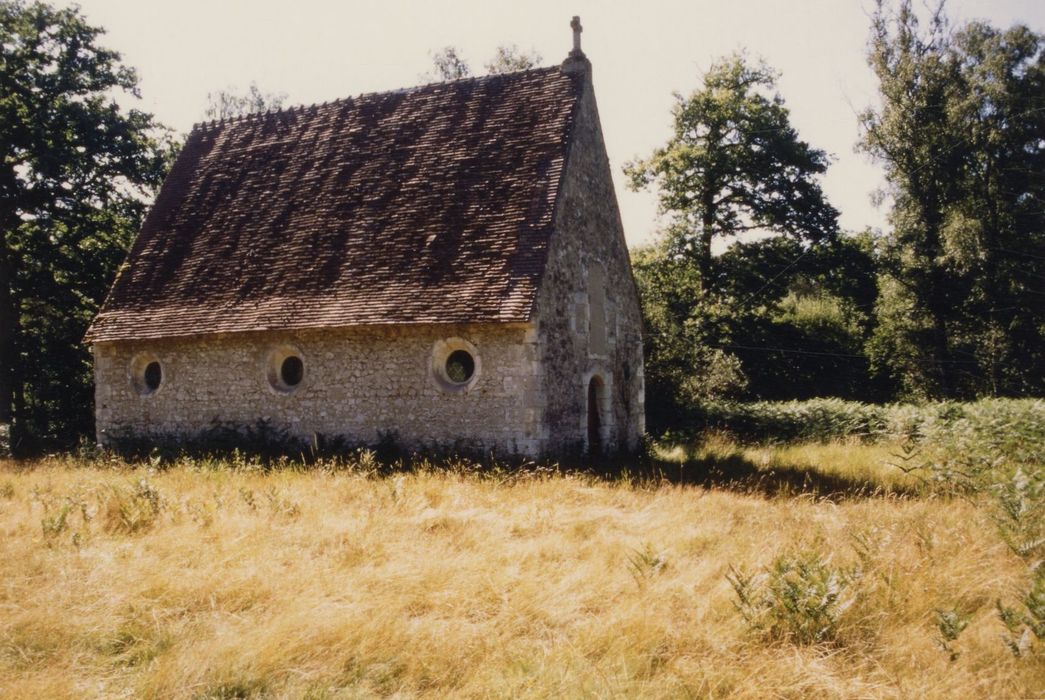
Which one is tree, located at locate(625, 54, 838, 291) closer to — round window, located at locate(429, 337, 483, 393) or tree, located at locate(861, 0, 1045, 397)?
tree, located at locate(861, 0, 1045, 397)

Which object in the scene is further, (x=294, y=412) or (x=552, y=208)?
(x=294, y=412)

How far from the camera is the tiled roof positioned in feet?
44.8

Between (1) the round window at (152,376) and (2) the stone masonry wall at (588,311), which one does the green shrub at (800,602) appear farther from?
(1) the round window at (152,376)


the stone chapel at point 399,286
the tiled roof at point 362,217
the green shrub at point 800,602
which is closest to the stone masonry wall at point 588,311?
the stone chapel at point 399,286

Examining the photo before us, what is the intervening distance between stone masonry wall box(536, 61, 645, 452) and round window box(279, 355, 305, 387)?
5.27 m

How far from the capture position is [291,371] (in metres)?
15.3

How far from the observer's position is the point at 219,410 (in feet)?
51.1

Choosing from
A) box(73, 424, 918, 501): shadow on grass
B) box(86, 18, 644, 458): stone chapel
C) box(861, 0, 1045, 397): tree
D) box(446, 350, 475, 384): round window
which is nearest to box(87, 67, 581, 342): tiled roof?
box(86, 18, 644, 458): stone chapel

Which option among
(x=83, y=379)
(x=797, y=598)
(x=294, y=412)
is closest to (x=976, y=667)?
(x=797, y=598)

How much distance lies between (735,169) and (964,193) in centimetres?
734

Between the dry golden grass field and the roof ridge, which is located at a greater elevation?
the roof ridge

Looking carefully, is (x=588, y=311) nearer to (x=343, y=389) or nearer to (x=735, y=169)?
(x=343, y=389)

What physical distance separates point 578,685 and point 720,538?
11.7 feet

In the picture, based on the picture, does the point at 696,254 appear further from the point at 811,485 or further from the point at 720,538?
the point at 720,538
